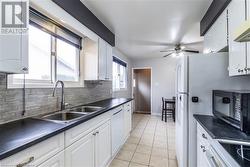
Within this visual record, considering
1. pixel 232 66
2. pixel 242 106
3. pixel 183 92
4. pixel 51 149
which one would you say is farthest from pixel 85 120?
pixel 232 66

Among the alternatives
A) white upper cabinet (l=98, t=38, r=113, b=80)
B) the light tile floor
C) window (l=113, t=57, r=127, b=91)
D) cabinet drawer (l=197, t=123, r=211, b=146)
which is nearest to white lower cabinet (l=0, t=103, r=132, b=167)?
the light tile floor

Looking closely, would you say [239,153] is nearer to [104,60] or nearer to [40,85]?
[40,85]

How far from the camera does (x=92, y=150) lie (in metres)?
1.65

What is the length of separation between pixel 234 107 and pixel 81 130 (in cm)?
148

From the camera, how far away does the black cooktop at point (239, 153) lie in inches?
29.3

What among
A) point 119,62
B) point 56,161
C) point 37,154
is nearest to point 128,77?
point 119,62

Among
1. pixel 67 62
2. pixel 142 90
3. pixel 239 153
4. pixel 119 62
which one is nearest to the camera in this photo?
pixel 239 153

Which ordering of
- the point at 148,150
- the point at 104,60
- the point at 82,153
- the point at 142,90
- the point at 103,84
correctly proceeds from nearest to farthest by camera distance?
the point at 82,153, the point at 148,150, the point at 104,60, the point at 103,84, the point at 142,90

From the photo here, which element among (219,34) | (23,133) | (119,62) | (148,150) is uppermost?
(119,62)

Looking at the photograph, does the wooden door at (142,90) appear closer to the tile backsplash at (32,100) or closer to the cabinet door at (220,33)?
the tile backsplash at (32,100)

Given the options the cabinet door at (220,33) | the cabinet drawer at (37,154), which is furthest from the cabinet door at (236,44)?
the cabinet drawer at (37,154)

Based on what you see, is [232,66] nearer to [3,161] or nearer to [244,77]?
[244,77]

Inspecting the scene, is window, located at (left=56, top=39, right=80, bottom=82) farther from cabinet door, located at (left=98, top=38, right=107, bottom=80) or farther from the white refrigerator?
the white refrigerator

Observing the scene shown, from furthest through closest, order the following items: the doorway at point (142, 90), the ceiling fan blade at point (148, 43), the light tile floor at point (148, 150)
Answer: the doorway at point (142, 90), the ceiling fan blade at point (148, 43), the light tile floor at point (148, 150)
